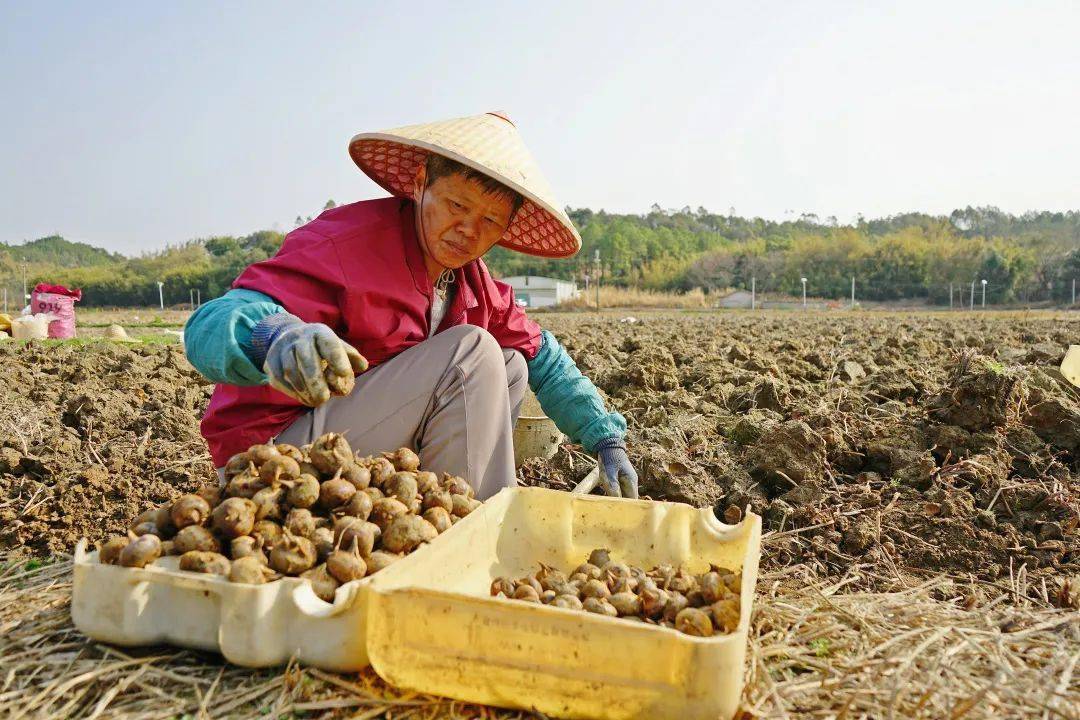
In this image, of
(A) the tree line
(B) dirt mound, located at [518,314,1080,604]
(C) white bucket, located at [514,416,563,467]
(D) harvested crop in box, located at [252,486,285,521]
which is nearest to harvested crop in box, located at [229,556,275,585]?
(D) harvested crop in box, located at [252,486,285,521]

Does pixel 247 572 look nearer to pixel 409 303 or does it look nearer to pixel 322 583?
pixel 322 583

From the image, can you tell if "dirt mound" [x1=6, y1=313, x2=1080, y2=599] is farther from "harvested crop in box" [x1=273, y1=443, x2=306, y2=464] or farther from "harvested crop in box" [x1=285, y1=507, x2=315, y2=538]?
"harvested crop in box" [x1=285, y1=507, x2=315, y2=538]

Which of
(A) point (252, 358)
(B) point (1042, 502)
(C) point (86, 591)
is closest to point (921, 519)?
(B) point (1042, 502)

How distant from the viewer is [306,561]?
178 cm

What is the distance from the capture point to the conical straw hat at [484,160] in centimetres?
251

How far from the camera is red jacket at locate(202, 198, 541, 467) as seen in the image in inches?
97.0

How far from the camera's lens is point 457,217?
2.58 metres

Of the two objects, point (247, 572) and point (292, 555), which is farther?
point (292, 555)

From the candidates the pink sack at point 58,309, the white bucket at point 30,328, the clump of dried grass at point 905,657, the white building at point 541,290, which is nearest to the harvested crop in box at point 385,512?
the clump of dried grass at point 905,657

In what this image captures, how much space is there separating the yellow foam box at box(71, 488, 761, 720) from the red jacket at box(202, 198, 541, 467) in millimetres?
849

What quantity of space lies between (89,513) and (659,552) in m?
2.07

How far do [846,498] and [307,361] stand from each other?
7.14ft

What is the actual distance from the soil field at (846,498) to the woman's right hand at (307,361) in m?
0.64

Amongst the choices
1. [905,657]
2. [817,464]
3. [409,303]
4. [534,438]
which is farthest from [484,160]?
[817,464]
